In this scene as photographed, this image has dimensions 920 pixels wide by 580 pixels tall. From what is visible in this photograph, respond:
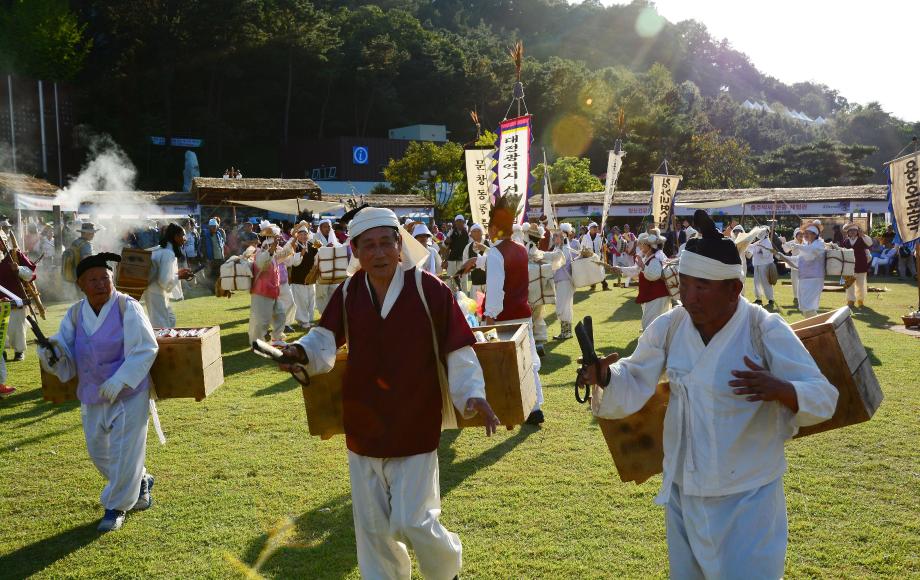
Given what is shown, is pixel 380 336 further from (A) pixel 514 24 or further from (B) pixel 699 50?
(B) pixel 699 50

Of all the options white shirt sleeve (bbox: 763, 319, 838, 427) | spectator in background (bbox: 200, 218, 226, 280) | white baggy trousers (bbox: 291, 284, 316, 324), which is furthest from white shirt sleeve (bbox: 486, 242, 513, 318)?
spectator in background (bbox: 200, 218, 226, 280)

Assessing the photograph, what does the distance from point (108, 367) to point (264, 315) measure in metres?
6.45

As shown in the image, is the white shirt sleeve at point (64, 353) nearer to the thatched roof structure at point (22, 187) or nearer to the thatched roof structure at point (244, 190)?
the thatched roof structure at point (22, 187)

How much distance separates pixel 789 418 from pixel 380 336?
1.84m

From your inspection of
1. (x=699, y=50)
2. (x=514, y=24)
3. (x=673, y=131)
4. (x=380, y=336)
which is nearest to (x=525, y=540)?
(x=380, y=336)

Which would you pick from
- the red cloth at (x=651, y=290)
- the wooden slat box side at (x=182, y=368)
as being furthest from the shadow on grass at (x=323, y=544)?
the red cloth at (x=651, y=290)

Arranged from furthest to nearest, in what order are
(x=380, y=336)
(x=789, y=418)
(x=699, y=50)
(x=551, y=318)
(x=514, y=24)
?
(x=699, y=50) < (x=514, y=24) < (x=551, y=318) < (x=380, y=336) < (x=789, y=418)

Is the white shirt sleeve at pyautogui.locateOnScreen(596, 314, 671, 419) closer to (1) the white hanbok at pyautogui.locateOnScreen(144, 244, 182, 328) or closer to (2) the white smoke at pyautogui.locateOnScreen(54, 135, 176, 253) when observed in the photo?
(1) the white hanbok at pyautogui.locateOnScreen(144, 244, 182, 328)

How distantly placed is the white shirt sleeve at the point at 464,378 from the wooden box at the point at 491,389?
0.50 meters

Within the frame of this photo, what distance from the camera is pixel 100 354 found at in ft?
16.2

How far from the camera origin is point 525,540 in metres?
4.71

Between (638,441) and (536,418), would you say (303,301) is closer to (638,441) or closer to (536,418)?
(536,418)

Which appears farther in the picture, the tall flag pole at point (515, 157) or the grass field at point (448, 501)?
the tall flag pole at point (515, 157)

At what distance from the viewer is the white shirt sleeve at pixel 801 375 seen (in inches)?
106
